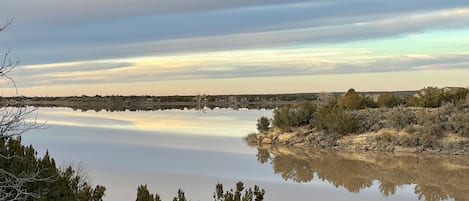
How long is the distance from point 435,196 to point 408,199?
2.50 feet

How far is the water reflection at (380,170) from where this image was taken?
11.8 meters

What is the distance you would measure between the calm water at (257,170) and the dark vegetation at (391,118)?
1649 millimetres

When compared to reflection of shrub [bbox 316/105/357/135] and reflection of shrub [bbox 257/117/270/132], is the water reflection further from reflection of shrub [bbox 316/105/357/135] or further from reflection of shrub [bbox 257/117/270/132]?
reflection of shrub [bbox 257/117/270/132]

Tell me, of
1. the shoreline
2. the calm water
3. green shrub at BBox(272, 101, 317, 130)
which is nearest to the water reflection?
the calm water

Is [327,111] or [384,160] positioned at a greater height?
[327,111]

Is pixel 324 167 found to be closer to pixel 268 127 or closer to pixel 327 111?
pixel 327 111

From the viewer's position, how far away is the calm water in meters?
11.2

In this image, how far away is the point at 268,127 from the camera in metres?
22.1

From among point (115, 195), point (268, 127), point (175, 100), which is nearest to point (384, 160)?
point (268, 127)

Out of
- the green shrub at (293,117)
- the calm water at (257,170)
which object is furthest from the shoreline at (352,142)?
the calm water at (257,170)

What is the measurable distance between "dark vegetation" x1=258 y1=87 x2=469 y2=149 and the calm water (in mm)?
1649

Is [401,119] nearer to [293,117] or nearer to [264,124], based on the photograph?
[293,117]

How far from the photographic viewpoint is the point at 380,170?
46.1ft

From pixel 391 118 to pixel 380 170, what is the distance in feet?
16.7
